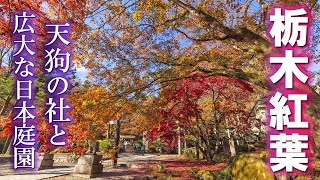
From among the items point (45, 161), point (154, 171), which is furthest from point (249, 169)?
point (45, 161)

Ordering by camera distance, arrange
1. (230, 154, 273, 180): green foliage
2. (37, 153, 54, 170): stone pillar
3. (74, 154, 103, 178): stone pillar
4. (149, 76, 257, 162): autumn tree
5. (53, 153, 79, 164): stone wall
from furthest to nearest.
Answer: (53, 153, 79, 164): stone wall, (149, 76, 257, 162): autumn tree, (37, 153, 54, 170): stone pillar, (74, 154, 103, 178): stone pillar, (230, 154, 273, 180): green foliage

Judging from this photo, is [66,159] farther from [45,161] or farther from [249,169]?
[249,169]

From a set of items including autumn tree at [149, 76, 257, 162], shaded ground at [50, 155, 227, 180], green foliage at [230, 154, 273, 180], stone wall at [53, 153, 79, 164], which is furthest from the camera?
stone wall at [53, 153, 79, 164]

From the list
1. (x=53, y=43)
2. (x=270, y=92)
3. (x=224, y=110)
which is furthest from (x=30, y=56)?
(x=224, y=110)

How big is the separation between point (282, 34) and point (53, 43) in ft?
22.1

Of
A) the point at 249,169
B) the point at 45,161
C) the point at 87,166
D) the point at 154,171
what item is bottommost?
the point at 154,171

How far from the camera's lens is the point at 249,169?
8047mm

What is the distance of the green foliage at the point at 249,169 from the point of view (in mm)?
7590

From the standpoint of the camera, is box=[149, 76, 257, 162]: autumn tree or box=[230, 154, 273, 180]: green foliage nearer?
box=[230, 154, 273, 180]: green foliage

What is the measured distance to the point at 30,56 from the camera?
30.4ft

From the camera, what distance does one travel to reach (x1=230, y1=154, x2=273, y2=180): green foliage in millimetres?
7590

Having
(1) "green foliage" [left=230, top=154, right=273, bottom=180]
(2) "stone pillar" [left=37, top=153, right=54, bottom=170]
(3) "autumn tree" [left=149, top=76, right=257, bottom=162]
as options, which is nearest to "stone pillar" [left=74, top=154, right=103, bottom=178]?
(2) "stone pillar" [left=37, top=153, right=54, bottom=170]

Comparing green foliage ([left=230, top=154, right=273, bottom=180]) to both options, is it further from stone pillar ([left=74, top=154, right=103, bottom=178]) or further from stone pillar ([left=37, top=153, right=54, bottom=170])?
stone pillar ([left=37, top=153, right=54, bottom=170])

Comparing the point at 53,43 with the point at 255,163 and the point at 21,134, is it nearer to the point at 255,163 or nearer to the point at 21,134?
the point at 21,134
